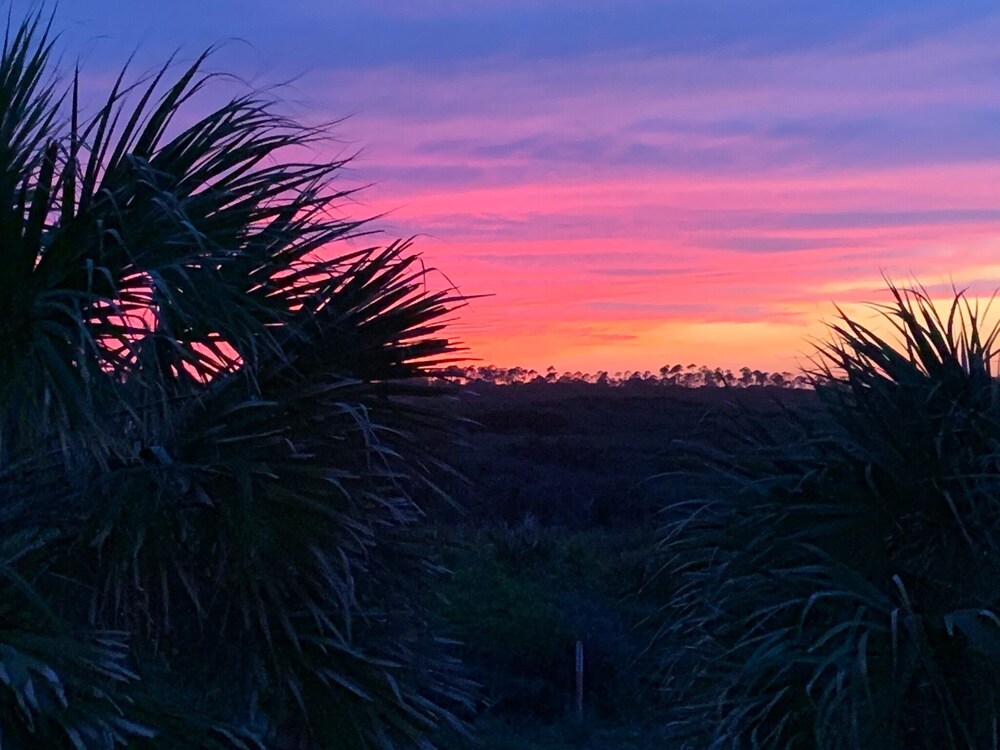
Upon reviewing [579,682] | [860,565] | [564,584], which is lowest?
[579,682]

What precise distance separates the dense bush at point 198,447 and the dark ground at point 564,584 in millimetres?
511

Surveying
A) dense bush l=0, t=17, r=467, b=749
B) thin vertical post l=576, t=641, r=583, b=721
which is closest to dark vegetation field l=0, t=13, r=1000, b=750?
dense bush l=0, t=17, r=467, b=749

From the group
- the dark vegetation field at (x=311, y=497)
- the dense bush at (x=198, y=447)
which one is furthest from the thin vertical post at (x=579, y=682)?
the dense bush at (x=198, y=447)

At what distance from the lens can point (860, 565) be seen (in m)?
5.24

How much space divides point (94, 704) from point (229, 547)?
0.74 m

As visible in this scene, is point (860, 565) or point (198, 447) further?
point (860, 565)

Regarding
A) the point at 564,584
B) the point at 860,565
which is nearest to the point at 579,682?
the point at 564,584

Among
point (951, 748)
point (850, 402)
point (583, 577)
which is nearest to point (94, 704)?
point (951, 748)

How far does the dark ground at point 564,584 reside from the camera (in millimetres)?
6477

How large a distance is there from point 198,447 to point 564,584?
19.6 meters

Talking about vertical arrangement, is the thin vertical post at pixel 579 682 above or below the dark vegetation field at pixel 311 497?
below

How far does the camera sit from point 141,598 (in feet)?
13.6

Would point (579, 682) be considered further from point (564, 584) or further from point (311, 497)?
point (311, 497)

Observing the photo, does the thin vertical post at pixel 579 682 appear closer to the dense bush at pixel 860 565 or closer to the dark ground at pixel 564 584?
the dark ground at pixel 564 584
